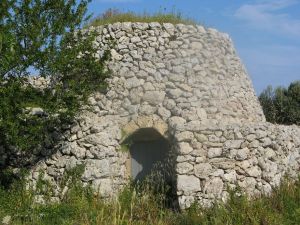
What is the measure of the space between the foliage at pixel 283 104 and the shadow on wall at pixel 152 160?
7929 millimetres

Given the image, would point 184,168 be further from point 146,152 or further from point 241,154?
point 146,152

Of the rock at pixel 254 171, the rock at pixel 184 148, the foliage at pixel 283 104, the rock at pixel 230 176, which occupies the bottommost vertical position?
the rock at pixel 230 176

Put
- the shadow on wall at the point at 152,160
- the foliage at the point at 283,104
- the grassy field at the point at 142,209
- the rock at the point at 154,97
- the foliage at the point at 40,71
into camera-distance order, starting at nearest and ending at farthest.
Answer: the grassy field at the point at 142,209 → the foliage at the point at 40,71 → the shadow on wall at the point at 152,160 → the rock at the point at 154,97 → the foliage at the point at 283,104

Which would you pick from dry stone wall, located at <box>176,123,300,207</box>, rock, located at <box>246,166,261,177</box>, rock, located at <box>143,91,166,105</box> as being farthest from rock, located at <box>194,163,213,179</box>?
rock, located at <box>143,91,166,105</box>

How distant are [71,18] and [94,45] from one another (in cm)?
214

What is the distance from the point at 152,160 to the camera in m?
13.5

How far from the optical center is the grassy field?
871 centimetres

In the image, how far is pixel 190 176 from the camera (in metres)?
10.8

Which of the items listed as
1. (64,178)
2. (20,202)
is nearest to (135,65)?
(64,178)

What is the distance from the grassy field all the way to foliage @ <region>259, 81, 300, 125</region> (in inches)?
373

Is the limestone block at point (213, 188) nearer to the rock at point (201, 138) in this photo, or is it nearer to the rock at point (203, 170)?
the rock at point (203, 170)

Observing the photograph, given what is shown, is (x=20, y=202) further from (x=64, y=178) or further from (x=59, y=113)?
(x=59, y=113)

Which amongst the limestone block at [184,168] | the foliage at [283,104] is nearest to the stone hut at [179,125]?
the limestone block at [184,168]

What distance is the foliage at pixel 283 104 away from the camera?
813 inches
